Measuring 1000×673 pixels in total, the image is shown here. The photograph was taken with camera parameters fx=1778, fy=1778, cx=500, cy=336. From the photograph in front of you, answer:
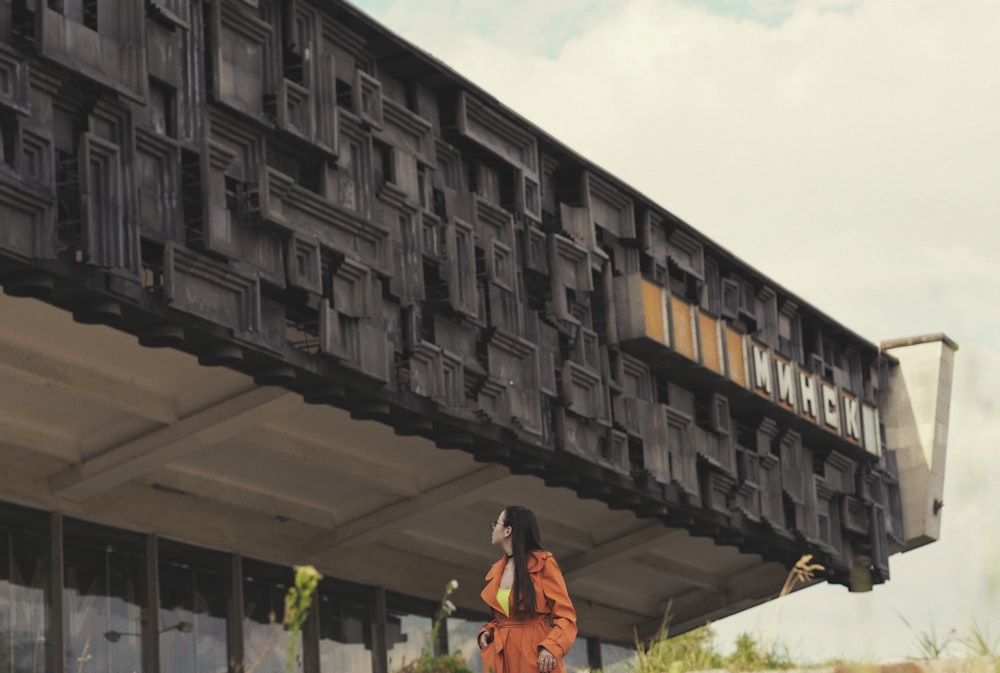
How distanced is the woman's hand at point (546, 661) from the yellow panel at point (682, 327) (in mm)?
16633

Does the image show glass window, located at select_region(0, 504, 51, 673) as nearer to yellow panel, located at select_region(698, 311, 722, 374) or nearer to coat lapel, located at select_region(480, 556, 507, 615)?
yellow panel, located at select_region(698, 311, 722, 374)

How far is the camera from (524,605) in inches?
402

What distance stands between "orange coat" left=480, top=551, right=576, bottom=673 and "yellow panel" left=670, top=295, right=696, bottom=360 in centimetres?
1633

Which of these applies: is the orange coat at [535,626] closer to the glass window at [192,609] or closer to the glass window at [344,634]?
the glass window at [192,609]

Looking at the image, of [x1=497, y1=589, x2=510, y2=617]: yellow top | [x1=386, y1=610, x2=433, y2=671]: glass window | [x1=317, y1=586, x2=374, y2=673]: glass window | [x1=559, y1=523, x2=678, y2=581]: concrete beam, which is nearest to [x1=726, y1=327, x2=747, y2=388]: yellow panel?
[x1=559, y1=523, x2=678, y2=581]: concrete beam

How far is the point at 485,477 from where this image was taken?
2431cm

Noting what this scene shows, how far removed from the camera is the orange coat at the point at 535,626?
10219mm

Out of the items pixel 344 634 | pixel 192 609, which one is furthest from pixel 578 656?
pixel 192 609

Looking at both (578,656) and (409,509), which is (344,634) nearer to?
(409,509)

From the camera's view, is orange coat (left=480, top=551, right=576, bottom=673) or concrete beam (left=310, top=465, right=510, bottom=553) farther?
concrete beam (left=310, top=465, right=510, bottom=553)

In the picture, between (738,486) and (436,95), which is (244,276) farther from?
(738,486)

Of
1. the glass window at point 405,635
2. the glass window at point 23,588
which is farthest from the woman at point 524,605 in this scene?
the glass window at point 405,635

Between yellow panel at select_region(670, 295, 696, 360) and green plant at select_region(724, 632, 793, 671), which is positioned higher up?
yellow panel at select_region(670, 295, 696, 360)

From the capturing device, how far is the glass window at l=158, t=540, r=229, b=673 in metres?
23.1
